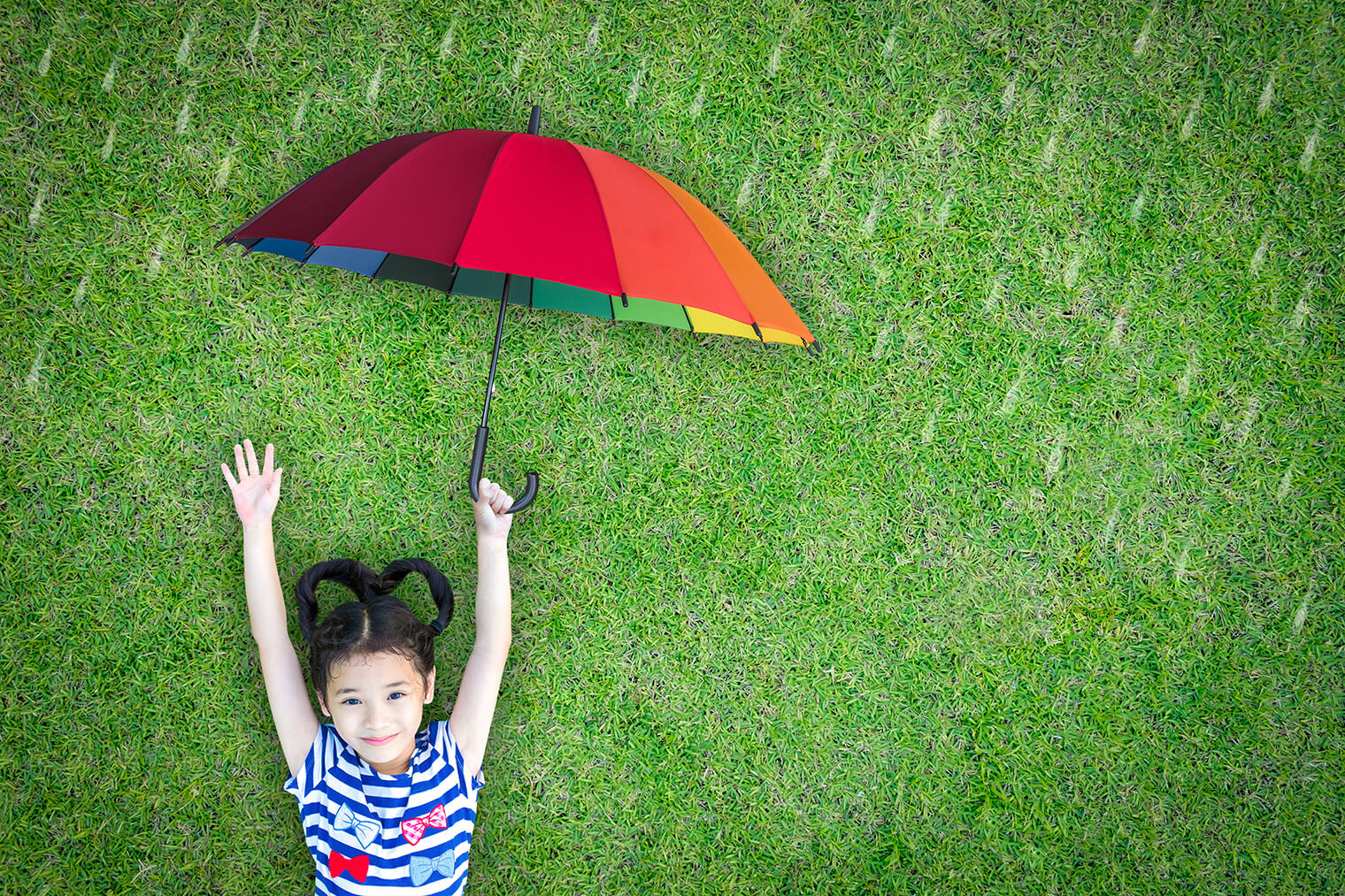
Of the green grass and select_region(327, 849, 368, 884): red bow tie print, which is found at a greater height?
the green grass

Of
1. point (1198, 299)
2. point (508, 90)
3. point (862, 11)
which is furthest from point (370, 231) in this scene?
point (1198, 299)

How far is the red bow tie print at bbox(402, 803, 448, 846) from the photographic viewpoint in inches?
99.5

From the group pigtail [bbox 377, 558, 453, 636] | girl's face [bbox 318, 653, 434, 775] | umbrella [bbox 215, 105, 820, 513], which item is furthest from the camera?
pigtail [bbox 377, 558, 453, 636]

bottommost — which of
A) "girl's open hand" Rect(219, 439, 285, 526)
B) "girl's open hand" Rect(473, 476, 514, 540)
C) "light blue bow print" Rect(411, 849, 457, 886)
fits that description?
"light blue bow print" Rect(411, 849, 457, 886)

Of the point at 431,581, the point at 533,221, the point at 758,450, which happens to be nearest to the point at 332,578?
the point at 431,581

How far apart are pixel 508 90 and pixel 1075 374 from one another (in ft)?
8.59

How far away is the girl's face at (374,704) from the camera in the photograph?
244 cm

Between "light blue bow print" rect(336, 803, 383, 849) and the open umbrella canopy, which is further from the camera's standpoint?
"light blue bow print" rect(336, 803, 383, 849)

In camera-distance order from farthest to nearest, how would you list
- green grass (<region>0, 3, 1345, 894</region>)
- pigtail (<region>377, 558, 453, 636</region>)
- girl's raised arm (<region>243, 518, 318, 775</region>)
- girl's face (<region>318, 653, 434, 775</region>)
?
1. green grass (<region>0, 3, 1345, 894</region>)
2. pigtail (<region>377, 558, 453, 636</region>)
3. girl's raised arm (<region>243, 518, 318, 775</region>)
4. girl's face (<region>318, 653, 434, 775</region>)

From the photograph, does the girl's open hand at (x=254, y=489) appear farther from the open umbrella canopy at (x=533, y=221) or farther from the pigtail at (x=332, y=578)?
the open umbrella canopy at (x=533, y=221)

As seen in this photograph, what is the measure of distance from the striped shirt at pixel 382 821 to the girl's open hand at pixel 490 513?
77 cm

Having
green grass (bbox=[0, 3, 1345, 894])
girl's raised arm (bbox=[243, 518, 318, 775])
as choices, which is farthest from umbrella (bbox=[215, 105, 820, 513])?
girl's raised arm (bbox=[243, 518, 318, 775])

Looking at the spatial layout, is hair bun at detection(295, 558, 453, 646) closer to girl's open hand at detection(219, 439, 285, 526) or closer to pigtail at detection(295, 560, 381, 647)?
pigtail at detection(295, 560, 381, 647)

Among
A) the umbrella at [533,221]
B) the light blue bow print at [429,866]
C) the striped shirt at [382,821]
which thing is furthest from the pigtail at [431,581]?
the umbrella at [533,221]
